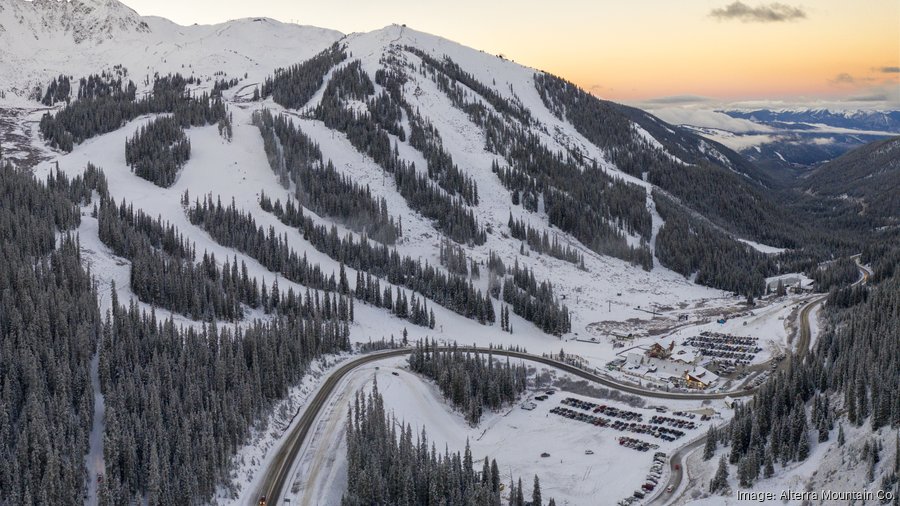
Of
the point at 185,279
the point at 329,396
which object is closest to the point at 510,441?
the point at 329,396

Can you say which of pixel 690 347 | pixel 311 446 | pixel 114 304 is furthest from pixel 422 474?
pixel 690 347

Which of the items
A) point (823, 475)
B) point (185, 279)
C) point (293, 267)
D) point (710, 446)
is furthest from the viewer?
point (293, 267)

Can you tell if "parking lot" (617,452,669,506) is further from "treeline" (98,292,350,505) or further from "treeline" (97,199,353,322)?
"treeline" (97,199,353,322)

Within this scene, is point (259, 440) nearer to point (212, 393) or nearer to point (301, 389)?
point (212, 393)

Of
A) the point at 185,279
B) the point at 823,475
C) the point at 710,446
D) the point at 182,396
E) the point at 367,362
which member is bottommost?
the point at 367,362

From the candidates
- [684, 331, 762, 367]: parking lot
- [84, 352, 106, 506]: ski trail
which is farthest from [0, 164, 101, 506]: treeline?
[684, 331, 762, 367]: parking lot

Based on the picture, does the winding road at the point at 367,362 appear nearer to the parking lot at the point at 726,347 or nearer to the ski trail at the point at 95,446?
the parking lot at the point at 726,347

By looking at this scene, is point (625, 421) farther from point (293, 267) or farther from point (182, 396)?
point (293, 267)
